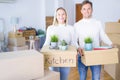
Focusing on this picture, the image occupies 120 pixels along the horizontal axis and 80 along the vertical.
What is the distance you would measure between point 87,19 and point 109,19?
3.24m

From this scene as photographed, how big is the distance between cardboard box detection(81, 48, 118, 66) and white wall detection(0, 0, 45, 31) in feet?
14.9

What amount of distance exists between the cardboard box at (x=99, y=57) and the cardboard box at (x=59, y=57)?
0.14 metres

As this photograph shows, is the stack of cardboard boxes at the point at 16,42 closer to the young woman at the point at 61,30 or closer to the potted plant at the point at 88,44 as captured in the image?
the young woman at the point at 61,30

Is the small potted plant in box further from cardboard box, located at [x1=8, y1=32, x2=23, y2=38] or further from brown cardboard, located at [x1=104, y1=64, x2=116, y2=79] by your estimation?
cardboard box, located at [x1=8, y1=32, x2=23, y2=38]

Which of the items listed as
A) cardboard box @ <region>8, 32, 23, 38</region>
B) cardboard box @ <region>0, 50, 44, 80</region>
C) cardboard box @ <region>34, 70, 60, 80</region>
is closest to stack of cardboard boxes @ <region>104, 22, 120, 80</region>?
Answer: cardboard box @ <region>34, 70, 60, 80</region>

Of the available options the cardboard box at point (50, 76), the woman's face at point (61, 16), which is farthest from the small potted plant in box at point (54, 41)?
the cardboard box at point (50, 76)

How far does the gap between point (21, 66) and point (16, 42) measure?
382cm

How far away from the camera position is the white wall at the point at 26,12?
6.01 meters

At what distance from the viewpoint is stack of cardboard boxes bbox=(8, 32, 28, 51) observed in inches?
208

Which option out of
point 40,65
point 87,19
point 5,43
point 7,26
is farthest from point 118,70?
point 7,26

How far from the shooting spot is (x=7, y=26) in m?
6.09

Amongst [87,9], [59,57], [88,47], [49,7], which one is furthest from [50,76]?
[49,7]

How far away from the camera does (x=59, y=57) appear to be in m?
1.82

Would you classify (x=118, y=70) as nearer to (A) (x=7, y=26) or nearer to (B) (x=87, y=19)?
(B) (x=87, y=19)
